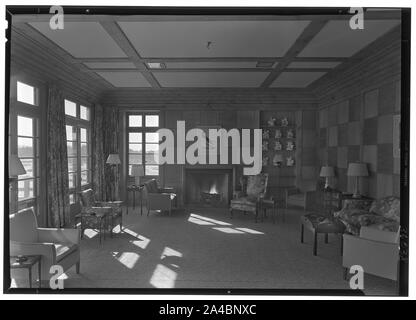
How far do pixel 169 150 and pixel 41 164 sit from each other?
3.95 m

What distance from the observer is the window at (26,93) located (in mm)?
5164

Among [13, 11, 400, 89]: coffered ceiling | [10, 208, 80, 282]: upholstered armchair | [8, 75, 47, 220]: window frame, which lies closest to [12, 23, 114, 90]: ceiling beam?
[13, 11, 400, 89]: coffered ceiling

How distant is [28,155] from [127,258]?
2.68m

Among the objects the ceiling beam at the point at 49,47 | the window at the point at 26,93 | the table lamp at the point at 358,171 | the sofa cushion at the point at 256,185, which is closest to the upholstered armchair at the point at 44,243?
the window at the point at 26,93

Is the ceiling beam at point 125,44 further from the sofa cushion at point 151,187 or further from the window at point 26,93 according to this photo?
the sofa cushion at point 151,187

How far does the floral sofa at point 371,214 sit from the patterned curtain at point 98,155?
6081 mm

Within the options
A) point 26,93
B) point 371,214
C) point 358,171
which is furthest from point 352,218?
point 26,93

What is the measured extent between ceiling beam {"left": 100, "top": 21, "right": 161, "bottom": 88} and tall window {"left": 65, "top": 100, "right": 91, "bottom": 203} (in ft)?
6.45

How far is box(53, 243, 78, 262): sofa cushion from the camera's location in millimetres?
3611

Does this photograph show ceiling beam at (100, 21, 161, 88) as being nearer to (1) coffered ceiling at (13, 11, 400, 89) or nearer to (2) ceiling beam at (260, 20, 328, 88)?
(1) coffered ceiling at (13, 11, 400, 89)

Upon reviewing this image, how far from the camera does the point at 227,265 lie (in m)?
4.27
